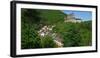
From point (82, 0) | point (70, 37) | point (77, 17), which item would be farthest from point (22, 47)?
point (82, 0)

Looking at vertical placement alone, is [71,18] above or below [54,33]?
above

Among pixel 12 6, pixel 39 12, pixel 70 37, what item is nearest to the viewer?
pixel 12 6

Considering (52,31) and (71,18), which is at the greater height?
(71,18)

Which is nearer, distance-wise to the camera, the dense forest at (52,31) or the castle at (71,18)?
the dense forest at (52,31)

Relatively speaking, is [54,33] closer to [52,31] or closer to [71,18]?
[52,31]

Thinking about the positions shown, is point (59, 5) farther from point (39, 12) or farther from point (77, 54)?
point (77, 54)

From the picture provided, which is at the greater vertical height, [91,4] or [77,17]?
[91,4]

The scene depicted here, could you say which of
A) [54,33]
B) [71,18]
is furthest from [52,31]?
[71,18]

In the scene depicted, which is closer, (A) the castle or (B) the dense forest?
(B) the dense forest
